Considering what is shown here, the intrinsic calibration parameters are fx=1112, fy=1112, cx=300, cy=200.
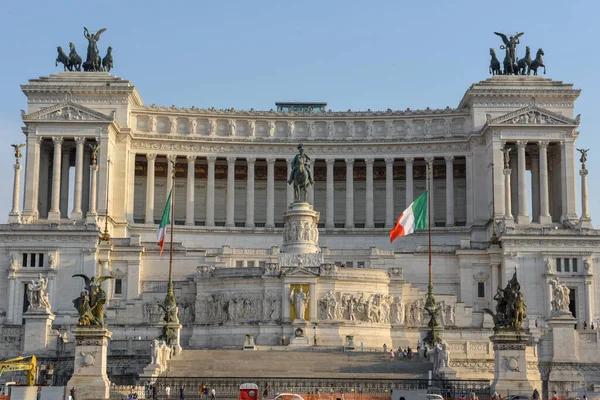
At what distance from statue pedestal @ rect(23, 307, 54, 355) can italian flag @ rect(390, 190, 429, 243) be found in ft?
87.2

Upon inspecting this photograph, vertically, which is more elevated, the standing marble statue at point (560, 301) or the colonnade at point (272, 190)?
the colonnade at point (272, 190)

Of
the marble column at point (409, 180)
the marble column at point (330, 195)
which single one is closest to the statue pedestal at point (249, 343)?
the marble column at point (330, 195)

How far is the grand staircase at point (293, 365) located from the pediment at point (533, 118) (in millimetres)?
42175

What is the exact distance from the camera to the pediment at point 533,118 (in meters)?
111

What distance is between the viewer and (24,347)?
79.2 meters

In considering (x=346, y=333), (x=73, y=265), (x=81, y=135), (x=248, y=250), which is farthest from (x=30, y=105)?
(x=346, y=333)

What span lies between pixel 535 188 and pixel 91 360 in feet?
217

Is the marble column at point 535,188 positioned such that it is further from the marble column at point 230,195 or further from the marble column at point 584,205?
the marble column at point 230,195

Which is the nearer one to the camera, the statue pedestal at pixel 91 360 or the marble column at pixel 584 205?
the statue pedestal at pixel 91 360

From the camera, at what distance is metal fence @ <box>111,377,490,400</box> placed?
57719 mm

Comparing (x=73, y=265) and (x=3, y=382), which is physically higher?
(x=73, y=265)

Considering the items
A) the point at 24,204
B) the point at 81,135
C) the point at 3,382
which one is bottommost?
the point at 3,382

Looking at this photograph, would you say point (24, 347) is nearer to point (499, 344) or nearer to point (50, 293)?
point (50, 293)

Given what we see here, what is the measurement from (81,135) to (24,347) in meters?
35.9
